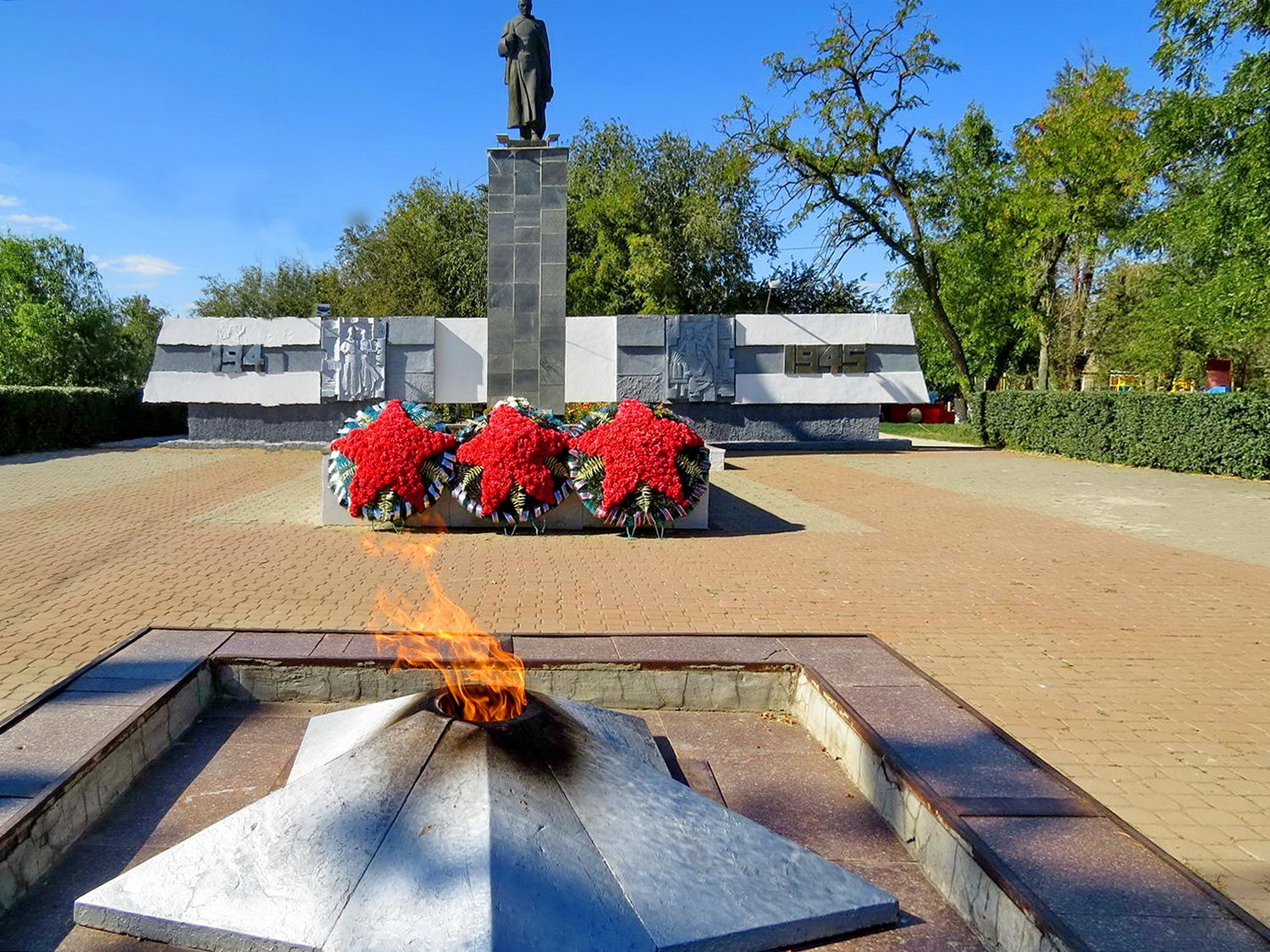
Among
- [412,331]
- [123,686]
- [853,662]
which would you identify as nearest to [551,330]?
[412,331]

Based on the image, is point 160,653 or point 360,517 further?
point 360,517

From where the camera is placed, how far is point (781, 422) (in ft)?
70.0

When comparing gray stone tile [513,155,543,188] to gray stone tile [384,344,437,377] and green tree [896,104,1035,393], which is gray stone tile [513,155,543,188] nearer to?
gray stone tile [384,344,437,377]

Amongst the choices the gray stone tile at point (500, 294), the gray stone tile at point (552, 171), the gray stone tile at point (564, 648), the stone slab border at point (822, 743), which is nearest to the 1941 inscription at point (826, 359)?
the gray stone tile at point (552, 171)

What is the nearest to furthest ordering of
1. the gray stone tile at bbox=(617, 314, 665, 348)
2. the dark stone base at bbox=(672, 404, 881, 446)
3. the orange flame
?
1. the orange flame
2. the gray stone tile at bbox=(617, 314, 665, 348)
3. the dark stone base at bbox=(672, 404, 881, 446)

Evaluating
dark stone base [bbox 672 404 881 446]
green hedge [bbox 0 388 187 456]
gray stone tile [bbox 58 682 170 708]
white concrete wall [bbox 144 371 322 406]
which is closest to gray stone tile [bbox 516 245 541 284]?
dark stone base [bbox 672 404 881 446]

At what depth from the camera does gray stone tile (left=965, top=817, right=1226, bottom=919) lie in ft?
7.06

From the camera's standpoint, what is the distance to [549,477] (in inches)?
359

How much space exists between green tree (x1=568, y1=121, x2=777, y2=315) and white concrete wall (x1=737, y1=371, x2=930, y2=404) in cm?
951

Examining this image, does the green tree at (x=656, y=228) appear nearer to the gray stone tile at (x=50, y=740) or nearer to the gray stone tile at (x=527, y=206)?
the gray stone tile at (x=527, y=206)

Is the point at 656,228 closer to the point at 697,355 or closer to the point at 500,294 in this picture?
the point at 697,355

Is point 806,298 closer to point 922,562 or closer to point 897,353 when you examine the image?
point 897,353

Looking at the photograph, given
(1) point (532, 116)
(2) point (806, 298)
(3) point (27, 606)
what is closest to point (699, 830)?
(3) point (27, 606)

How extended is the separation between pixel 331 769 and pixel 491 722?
51 cm
